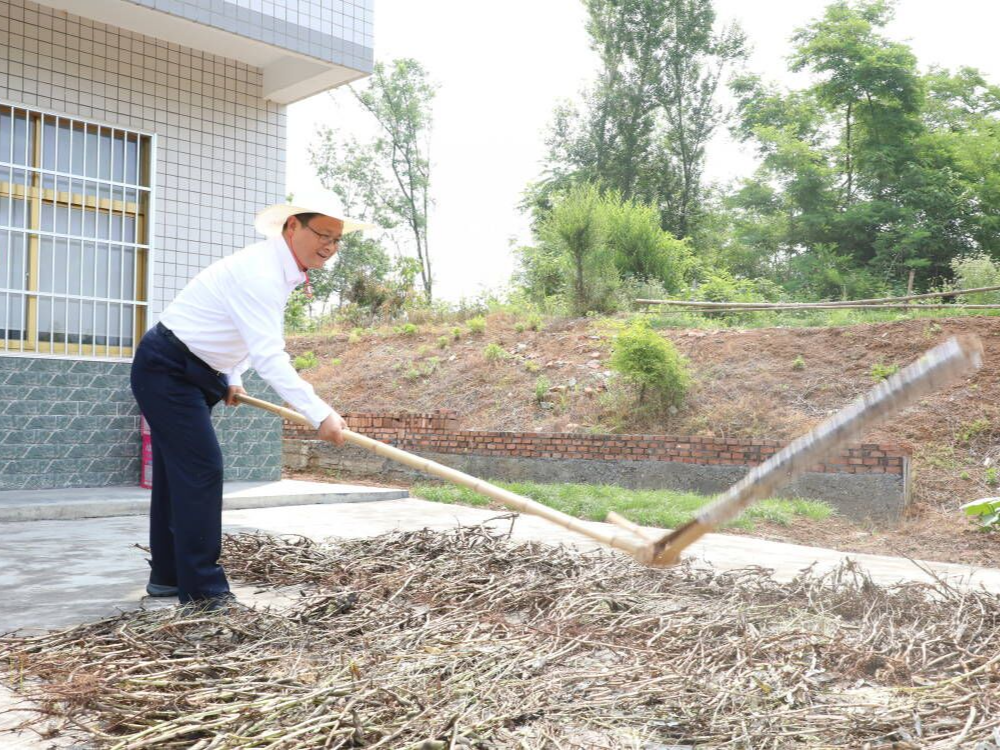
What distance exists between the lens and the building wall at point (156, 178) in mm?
6926

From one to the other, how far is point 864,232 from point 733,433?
15.6m

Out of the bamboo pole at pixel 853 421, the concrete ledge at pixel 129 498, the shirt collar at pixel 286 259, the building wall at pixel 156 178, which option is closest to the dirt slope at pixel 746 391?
the concrete ledge at pixel 129 498

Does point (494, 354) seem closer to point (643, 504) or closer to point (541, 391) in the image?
point (541, 391)

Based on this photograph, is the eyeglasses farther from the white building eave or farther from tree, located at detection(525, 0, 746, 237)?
tree, located at detection(525, 0, 746, 237)

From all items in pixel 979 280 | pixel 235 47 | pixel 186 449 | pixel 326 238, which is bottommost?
pixel 186 449

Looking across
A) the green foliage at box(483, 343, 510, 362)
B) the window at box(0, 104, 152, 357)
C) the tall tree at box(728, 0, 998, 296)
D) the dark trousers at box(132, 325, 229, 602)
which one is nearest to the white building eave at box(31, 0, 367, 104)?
the window at box(0, 104, 152, 357)

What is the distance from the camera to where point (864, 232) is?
876 inches

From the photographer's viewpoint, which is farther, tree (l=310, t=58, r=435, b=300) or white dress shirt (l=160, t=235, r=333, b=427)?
tree (l=310, t=58, r=435, b=300)

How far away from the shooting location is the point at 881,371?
9016 millimetres

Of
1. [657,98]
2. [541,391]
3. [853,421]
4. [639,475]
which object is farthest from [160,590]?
[657,98]

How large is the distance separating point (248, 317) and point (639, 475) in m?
5.94

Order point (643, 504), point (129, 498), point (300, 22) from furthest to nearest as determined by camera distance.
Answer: point (300, 22), point (643, 504), point (129, 498)

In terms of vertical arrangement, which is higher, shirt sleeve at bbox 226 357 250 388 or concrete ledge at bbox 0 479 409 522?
shirt sleeve at bbox 226 357 250 388

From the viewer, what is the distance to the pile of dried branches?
2.12m
